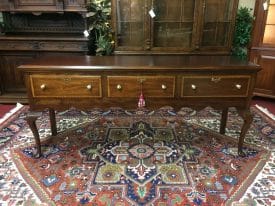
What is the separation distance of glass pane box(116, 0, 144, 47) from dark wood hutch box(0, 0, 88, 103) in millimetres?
521

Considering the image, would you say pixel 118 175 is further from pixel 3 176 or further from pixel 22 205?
pixel 3 176

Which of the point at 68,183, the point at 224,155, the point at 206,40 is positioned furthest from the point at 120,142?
the point at 206,40

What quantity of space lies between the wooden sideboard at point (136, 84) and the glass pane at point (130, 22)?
1640 millimetres

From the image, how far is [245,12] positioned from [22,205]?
3.64m

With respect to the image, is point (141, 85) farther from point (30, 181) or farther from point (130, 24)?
point (130, 24)

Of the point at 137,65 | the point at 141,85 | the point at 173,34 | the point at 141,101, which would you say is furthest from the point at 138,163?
the point at 173,34

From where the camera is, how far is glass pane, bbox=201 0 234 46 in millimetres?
3417

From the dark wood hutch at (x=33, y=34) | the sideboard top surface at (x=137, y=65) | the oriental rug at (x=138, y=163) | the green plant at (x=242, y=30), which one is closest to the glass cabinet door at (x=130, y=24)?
the dark wood hutch at (x=33, y=34)

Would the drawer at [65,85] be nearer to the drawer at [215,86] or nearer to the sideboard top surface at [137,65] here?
the sideboard top surface at [137,65]

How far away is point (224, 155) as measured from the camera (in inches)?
89.4

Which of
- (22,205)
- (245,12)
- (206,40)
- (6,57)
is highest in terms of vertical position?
(245,12)

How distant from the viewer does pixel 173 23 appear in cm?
355

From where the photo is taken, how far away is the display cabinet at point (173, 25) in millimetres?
3396

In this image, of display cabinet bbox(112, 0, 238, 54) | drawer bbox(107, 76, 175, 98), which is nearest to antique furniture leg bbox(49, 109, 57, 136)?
drawer bbox(107, 76, 175, 98)
